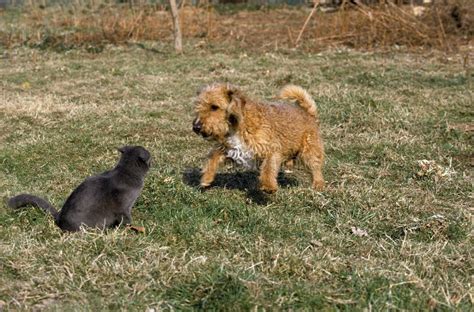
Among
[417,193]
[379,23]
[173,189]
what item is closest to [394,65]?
[379,23]

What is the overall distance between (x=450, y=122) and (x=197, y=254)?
5.63m

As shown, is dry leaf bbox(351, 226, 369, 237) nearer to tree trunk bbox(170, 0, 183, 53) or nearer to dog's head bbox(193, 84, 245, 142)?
dog's head bbox(193, 84, 245, 142)

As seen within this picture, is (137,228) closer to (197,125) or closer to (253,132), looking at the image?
(197,125)

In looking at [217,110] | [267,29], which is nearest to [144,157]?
[217,110]

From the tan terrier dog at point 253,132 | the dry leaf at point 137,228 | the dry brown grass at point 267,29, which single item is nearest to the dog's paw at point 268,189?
the tan terrier dog at point 253,132

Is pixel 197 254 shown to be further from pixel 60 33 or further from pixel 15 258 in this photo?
pixel 60 33

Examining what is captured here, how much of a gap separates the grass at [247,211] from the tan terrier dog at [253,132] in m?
0.32

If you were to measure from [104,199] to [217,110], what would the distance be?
1221 millimetres

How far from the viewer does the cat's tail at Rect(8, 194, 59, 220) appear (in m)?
5.14

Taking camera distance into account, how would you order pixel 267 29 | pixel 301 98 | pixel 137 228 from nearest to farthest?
pixel 137 228 < pixel 301 98 < pixel 267 29

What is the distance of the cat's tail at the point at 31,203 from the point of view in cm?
514

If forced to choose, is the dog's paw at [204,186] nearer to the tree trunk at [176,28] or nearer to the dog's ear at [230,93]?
the dog's ear at [230,93]

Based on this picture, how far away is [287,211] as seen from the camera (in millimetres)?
5699

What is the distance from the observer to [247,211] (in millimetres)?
5438
